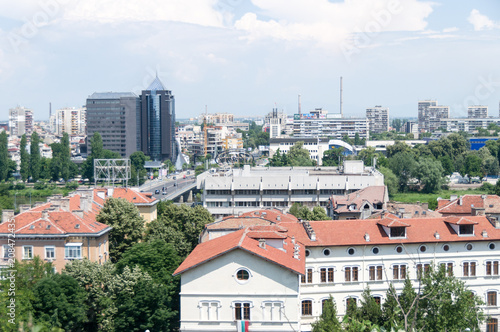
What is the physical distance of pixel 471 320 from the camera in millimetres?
19000

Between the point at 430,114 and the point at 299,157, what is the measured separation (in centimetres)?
9972

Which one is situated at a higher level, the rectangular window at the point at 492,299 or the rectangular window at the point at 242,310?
the rectangular window at the point at 242,310

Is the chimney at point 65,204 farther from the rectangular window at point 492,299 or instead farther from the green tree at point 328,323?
the rectangular window at point 492,299

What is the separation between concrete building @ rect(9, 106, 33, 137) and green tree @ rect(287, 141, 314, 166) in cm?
8935

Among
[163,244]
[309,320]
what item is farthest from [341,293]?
[163,244]

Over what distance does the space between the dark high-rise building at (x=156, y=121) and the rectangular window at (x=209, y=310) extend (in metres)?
91.3

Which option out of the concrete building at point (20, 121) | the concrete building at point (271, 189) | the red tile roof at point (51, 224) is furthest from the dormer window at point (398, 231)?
the concrete building at point (20, 121)

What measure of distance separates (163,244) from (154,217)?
13697mm

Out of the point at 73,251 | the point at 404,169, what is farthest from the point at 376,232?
the point at 404,169

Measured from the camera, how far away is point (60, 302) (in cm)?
2212

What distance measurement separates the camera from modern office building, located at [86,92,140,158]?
107250 mm

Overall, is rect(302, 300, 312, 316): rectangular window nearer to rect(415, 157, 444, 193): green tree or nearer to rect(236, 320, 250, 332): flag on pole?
rect(236, 320, 250, 332): flag on pole

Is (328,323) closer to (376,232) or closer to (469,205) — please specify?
(376,232)

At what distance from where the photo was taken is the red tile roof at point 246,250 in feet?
66.3
